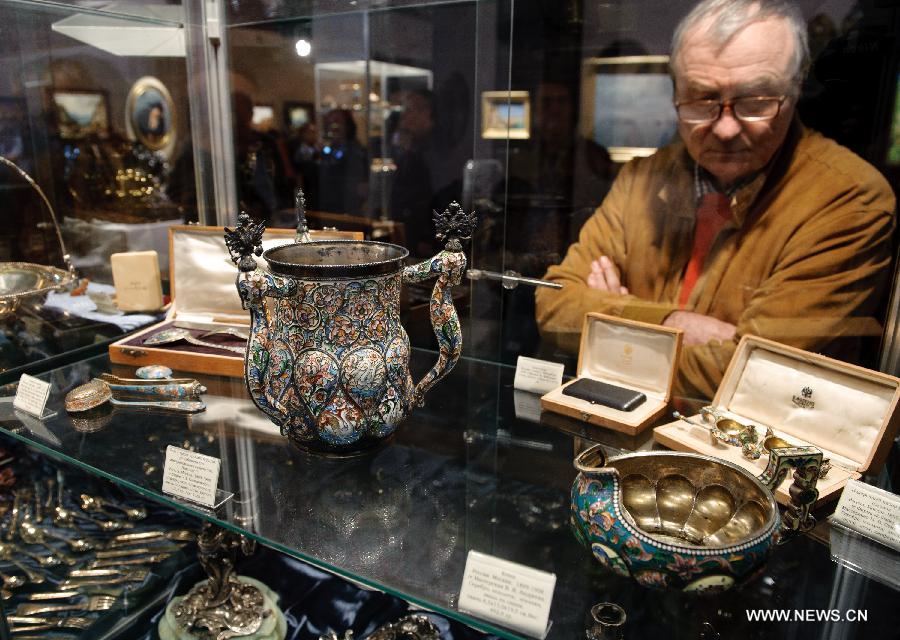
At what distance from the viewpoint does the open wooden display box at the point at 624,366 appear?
→ 3.95 feet

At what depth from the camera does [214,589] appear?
143 centimetres

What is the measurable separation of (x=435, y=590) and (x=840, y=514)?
1.84 feet

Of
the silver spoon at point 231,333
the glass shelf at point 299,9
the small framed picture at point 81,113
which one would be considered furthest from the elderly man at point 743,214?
the small framed picture at point 81,113

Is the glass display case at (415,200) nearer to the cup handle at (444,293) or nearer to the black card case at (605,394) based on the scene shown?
the black card case at (605,394)

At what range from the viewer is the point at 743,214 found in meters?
1.18

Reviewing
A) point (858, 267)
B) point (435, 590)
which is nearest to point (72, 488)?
point (435, 590)

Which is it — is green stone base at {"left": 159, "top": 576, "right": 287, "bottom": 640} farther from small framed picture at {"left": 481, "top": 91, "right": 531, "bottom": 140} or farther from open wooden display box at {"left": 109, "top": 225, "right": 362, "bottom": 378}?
small framed picture at {"left": 481, "top": 91, "right": 531, "bottom": 140}

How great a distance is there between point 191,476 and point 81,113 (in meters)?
1.22

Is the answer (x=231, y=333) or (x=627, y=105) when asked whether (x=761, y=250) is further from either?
(x=231, y=333)

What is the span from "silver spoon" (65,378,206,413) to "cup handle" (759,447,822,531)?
1.00 metres

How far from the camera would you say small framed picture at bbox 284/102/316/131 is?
1.76 meters

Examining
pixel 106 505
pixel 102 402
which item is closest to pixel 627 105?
pixel 102 402

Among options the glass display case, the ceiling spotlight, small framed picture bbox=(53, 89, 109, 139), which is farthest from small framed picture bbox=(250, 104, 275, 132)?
small framed picture bbox=(53, 89, 109, 139)

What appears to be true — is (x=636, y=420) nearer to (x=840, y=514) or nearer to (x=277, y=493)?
(x=840, y=514)
